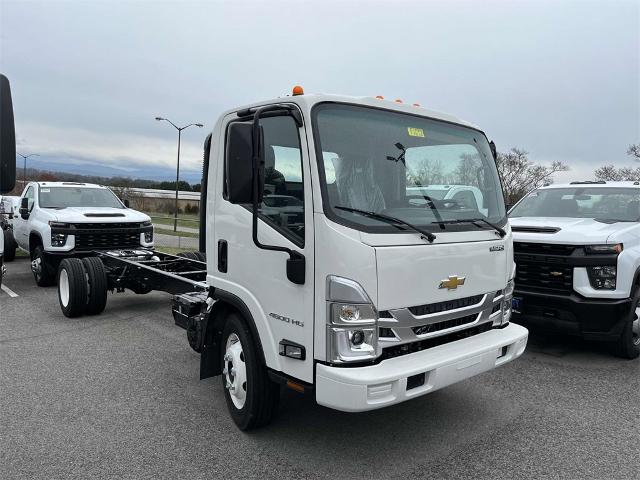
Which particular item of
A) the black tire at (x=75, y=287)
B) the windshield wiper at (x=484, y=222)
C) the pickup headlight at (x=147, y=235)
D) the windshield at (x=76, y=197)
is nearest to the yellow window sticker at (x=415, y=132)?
the windshield wiper at (x=484, y=222)

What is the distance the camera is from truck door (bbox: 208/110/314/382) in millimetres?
3146

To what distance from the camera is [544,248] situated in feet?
18.5

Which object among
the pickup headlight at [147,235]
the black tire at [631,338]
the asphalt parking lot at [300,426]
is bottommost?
the asphalt parking lot at [300,426]

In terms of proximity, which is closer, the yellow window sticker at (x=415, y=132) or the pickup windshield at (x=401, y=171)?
the pickup windshield at (x=401, y=171)

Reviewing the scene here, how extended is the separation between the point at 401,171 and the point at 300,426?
83.8 inches

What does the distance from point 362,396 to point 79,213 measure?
818 centimetres

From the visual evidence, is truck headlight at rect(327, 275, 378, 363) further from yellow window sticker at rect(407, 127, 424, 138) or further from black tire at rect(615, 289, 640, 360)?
black tire at rect(615, 289, 640, 360)

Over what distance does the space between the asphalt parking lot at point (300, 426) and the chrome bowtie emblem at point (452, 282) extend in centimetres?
122

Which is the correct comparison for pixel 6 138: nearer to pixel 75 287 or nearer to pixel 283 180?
pixel 283 180

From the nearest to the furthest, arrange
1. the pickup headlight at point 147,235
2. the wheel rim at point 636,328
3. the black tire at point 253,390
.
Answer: the black tire at point 253,390 → the wheel rim at point 636,328 → the pickup headlight at point 147,235

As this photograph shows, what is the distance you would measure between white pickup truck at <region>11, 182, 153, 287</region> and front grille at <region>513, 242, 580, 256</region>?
276 inches

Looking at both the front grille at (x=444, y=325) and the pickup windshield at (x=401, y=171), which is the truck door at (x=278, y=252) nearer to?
the pickup windshield at (x=401, y=171)

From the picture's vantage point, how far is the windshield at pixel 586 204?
642 centimetres

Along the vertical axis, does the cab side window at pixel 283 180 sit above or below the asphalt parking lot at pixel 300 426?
above
